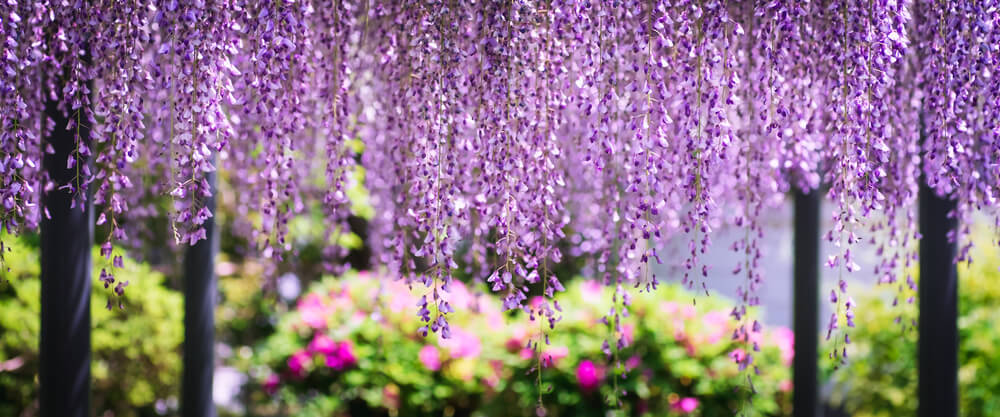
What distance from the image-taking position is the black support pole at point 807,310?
2.81 m

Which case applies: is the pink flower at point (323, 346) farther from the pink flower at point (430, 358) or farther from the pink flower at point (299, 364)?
the pink flower at point (430, 358)

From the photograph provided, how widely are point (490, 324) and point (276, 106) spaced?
202cm

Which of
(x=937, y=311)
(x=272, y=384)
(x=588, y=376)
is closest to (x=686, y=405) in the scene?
(x=588, y=376)

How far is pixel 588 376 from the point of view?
3283 mm

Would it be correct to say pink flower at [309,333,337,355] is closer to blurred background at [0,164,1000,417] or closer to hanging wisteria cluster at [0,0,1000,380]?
blurred background at [0,164,1000,417]

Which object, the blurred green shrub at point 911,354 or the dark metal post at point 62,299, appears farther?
the blurred green shrub at point 911,354

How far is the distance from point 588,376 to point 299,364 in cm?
131

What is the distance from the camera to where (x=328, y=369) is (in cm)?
367

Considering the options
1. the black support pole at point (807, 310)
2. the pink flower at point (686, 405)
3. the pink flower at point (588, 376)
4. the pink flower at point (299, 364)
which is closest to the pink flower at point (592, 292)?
the pink flower at point (588, 376)

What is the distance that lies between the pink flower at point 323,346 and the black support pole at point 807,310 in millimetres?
1957

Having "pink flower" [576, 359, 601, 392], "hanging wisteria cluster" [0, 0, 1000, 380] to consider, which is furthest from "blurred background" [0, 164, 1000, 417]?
"hanging wisteria cluster" [0, 0, 1000, 380]

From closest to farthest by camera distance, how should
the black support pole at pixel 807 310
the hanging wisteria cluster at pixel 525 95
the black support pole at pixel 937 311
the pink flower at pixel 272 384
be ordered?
the hanging wisteria cluster at pixel 525 95, the black support pole at pixel 937 311, the black support pole at pixel 807 310, the pink flower at pixel 272 384

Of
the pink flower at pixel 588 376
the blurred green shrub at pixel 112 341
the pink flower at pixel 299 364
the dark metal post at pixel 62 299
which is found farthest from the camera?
the pink flower at pixel 299 364

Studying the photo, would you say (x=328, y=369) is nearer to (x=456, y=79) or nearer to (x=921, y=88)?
(x=456, y=79)
